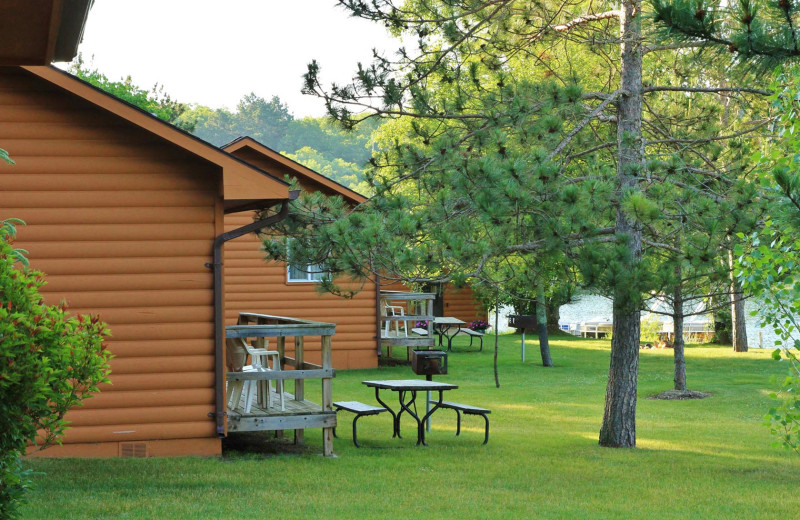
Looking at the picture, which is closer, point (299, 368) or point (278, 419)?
point (278, 419)

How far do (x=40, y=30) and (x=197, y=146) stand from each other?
4.34m

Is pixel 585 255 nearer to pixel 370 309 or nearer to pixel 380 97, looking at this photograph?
pixel 380 97

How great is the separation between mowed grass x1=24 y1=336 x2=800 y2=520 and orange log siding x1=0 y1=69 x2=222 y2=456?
573mm

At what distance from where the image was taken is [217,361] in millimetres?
9000

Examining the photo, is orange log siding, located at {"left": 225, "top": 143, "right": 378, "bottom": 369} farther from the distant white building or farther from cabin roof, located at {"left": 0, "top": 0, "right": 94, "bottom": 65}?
cabin roof, located at {"left": 0, "top": 0, "right": 94, "bottom": 65}

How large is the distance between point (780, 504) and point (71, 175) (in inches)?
291

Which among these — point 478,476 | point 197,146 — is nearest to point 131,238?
point 197,146

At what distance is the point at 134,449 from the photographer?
8883mm

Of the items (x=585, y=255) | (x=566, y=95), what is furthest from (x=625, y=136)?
(x=585, y=255)

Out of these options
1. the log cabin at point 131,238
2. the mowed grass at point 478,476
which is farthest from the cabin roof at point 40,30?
the log cabin at point 131,238

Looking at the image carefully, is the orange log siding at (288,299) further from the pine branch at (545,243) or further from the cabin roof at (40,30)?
the cabin roof at (40,30)

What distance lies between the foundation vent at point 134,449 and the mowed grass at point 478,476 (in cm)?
30

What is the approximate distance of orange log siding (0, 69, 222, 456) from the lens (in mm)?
8781

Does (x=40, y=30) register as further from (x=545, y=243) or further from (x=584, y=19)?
(x=584, y=19)
